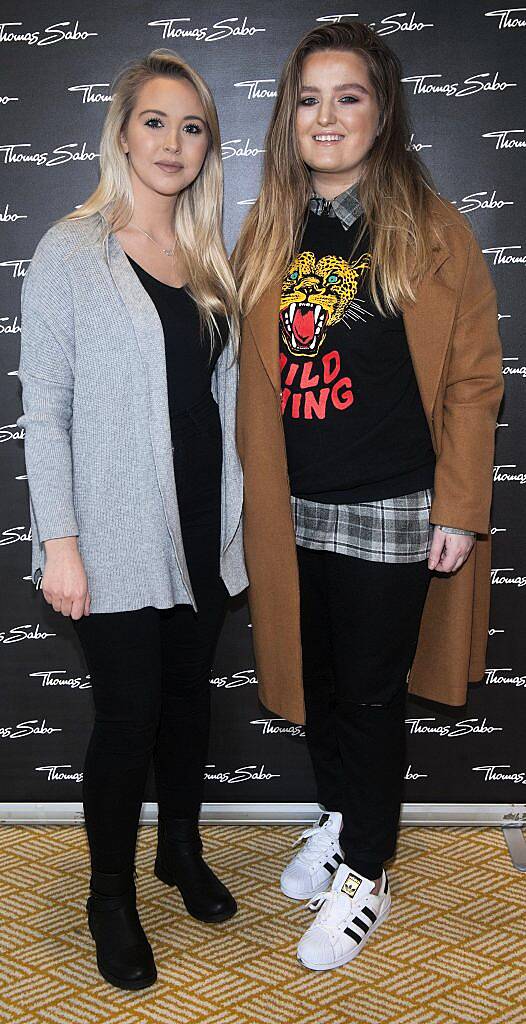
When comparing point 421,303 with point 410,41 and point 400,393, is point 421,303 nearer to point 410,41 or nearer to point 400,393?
point 400,393

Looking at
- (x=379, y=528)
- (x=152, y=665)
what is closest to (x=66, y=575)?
(x=152, y=665)

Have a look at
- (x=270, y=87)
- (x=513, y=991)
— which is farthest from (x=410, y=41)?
(x=513, y=991)

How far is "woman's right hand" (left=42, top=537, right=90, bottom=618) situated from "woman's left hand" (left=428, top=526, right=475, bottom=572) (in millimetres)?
678

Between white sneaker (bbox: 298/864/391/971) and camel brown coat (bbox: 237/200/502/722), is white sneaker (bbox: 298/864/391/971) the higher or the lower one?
the lower one

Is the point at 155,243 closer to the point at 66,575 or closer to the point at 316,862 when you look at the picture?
the point at 66,575

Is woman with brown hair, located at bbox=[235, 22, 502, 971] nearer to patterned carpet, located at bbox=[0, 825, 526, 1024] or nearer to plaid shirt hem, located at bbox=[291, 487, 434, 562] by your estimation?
plaid shirt hem, located at bbox=[291, 487, 434, 562]

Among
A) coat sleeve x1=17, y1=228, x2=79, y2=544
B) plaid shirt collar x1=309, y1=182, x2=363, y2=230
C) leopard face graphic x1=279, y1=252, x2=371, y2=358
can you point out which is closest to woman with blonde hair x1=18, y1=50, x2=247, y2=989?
coat sleeve x1=17, y1=228, x2=79, y2=544

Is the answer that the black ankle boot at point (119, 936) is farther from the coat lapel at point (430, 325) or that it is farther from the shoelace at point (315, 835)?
the coat lapel at point (430, 325)

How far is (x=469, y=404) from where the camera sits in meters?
1.86

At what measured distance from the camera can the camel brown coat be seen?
6.05ft

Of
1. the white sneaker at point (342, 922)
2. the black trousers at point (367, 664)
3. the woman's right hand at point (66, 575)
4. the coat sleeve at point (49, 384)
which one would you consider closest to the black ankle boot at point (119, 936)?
the white sneaker at point (342, 922)

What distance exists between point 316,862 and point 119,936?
0.53 meters

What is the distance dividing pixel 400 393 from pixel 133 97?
2.45 feet

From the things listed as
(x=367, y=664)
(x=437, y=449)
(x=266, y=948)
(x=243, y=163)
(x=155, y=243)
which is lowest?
(x=266, y=948)
